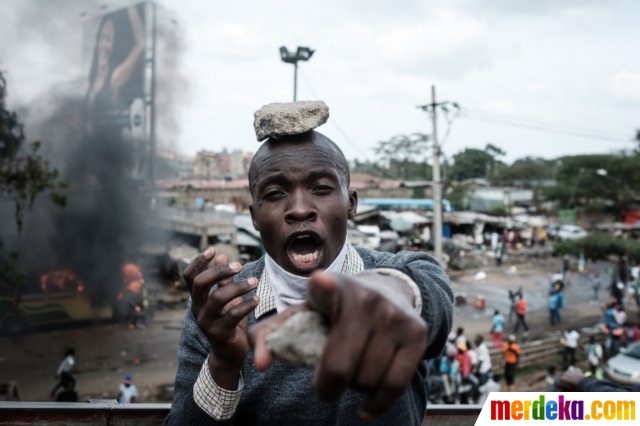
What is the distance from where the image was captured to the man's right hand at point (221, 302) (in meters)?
1.33

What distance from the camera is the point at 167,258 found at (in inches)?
875

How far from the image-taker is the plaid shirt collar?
1807 mm

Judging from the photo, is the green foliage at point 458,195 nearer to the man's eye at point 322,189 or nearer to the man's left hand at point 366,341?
the man's eye at point 322,189

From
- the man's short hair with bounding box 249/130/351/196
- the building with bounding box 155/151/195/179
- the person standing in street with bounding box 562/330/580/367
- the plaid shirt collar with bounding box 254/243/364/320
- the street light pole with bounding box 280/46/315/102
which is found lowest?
the person standing in street with bounding box 562/330/580/367

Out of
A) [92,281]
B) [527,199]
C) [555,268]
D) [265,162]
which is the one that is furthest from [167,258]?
[527,199]

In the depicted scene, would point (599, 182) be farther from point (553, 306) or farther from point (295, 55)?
point (295, 55)

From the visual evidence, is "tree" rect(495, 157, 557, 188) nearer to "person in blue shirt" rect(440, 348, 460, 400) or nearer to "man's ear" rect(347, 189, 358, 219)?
"person in blue shirt" rect(440, 348, 460, 400)

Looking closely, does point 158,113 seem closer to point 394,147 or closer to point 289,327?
point 394,147

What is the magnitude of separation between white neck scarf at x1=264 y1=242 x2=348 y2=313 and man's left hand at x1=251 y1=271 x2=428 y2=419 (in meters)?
0.81

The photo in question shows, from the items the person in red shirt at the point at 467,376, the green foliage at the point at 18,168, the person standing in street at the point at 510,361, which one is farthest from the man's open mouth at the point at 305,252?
the green foliage at the point at 18,168

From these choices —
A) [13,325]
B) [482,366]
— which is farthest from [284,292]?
[13,325]

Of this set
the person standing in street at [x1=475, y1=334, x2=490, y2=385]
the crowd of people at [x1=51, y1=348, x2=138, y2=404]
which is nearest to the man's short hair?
the crowd of people at [x1=51, y1=348, x2=138, y2=404]

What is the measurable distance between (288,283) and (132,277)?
20406 millimetres

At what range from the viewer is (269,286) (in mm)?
1842
